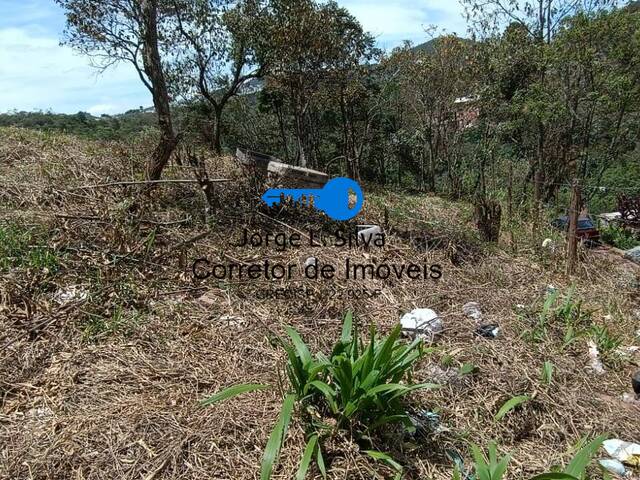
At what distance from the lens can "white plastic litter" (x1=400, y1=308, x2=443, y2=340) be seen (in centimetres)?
267

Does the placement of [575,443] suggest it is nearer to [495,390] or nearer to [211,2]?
[495,390]

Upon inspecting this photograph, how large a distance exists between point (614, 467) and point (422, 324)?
1097 millimetres

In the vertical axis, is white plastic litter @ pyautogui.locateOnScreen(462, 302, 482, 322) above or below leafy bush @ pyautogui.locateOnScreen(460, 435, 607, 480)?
below

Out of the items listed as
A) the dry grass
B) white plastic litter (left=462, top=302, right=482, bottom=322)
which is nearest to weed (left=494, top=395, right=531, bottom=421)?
the dry grass

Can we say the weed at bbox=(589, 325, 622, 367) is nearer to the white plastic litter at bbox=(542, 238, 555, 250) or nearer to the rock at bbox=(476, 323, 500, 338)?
the rock at bbox=(476, 323, 500, 338)

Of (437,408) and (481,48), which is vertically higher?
(481,48)

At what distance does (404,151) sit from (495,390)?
41.4ft

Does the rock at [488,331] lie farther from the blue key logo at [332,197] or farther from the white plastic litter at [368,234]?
the blue key logo at [332,197]

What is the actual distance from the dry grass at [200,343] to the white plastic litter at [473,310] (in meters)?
0.08

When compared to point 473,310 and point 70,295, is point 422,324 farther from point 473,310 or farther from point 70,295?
point 70,295

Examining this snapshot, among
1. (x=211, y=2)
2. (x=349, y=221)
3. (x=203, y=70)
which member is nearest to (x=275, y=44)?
(x=211, y=2)

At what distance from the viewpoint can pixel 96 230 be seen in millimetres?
3178

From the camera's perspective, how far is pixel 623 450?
196 cm

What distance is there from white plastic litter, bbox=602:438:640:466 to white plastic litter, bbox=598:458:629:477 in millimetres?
48
